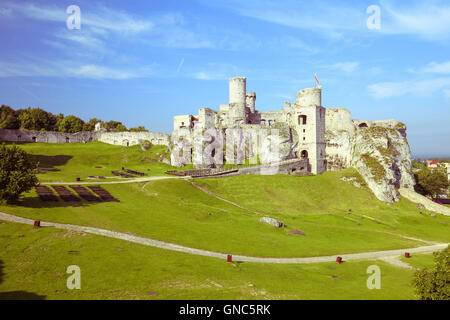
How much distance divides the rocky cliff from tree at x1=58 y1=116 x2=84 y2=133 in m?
103

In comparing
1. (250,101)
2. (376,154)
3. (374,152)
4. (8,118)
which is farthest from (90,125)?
(376,154)

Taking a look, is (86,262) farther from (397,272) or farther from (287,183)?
(287,183)

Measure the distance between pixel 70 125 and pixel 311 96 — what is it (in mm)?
101002

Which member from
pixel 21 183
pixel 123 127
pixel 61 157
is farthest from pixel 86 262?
pixel 123 127

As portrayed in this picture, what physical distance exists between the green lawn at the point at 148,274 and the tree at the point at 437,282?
4059mm

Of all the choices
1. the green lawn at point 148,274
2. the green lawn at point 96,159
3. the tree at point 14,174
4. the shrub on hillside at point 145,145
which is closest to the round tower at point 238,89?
the green lawn at point 96,159

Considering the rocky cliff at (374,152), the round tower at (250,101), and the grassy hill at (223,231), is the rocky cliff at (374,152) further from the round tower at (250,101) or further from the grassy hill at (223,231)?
the round tower at (250,101)

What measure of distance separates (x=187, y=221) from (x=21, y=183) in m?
23.4

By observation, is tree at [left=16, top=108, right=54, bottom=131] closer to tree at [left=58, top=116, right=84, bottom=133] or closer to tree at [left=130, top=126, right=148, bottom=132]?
tree at [left=58, top=116, right=84, bottom=133]

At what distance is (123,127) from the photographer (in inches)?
6442

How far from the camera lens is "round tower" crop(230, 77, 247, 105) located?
100 m

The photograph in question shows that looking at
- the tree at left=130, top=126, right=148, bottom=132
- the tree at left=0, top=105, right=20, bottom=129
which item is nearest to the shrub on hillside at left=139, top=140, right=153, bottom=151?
the tree at left=130, top=126, right=148, bottom=132

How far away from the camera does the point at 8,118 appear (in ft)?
372

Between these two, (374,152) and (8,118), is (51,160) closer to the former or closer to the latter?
(8,118)
